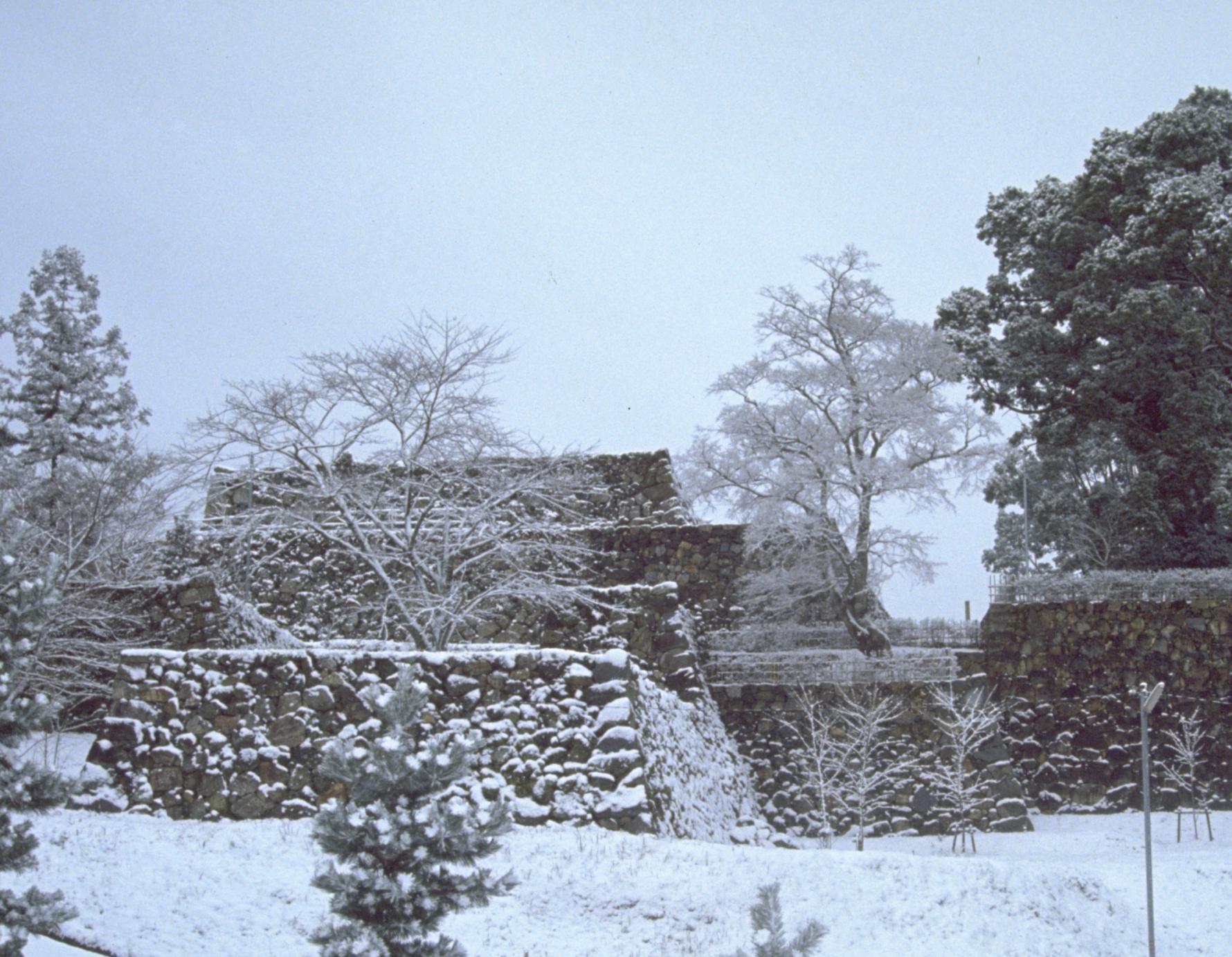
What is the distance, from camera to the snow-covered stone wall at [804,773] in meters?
15.9

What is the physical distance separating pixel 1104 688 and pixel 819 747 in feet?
17.0

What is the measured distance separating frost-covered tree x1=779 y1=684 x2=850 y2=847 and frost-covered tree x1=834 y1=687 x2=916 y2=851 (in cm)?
8

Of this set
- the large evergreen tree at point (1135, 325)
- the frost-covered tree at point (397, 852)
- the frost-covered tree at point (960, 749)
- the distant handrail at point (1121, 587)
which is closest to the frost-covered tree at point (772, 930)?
the frost-covered tree at point (397, 852)

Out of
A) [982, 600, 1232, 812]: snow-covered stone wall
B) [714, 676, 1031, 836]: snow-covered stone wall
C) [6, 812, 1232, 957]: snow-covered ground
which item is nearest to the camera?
[6, 812, 1232, 957]: snow-covered ground

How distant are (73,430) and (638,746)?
1503 cm

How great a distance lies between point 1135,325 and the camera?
20.8m

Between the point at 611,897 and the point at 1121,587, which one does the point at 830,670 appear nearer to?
the point at 1121,587

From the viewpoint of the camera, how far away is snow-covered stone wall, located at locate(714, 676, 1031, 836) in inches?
627

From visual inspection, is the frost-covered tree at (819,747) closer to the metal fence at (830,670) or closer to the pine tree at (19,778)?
the metal fence at (830,670)

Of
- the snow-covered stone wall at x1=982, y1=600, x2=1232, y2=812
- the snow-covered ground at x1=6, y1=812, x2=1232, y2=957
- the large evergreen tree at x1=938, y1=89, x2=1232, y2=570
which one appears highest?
the large evergreen tree at x1=938, y1=89, x2=1232, y2=570

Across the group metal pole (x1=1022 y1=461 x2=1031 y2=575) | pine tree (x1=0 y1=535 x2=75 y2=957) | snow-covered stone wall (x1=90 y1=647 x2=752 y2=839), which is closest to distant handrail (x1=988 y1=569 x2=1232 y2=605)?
metal pole (x1=1022 y1=461 x2=1031 y2=575)

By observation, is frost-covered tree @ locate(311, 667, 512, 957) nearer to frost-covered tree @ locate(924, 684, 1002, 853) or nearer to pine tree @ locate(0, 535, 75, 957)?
pine tree @ locate(0, 535, 75, 957)

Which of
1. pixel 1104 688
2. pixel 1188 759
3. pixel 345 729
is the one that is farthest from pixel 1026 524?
pixel 345 729

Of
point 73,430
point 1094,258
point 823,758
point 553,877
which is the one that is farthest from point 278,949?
point 1094,258
